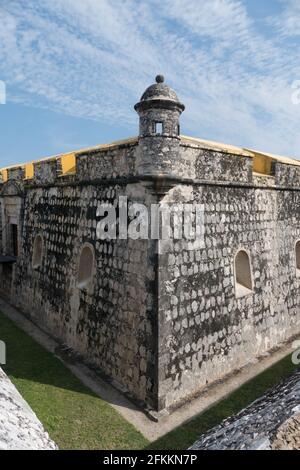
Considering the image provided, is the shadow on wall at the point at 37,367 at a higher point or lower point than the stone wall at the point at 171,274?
lower

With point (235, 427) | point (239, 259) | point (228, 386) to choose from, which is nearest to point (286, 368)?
point (228, 386)

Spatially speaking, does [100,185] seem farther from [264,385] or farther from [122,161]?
[264,385]

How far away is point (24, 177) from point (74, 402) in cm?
901

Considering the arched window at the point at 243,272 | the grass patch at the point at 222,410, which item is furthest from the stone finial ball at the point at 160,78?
the grass patch at the point at 222,410

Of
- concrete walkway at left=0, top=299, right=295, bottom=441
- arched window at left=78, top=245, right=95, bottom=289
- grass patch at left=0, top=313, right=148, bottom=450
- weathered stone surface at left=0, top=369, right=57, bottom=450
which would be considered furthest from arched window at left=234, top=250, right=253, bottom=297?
weathered stone surface at left=0, top=369, right=57, bottom=450

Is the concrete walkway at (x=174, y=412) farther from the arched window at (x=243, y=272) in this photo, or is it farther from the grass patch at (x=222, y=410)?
the arched window at (x=243, y=272)

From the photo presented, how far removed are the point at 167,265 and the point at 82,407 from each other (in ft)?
10.7

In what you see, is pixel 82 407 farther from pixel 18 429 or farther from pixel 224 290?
pixel 18 429

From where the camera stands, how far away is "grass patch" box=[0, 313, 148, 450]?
648 centimetres

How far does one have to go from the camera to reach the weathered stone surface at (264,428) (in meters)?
2.64

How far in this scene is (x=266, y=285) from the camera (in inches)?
411

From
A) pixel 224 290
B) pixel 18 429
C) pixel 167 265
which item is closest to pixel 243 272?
pixel 224 290

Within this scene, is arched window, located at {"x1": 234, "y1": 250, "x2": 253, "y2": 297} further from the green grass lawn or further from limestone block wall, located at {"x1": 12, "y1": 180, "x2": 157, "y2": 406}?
limestone block wall, located at {"x1": 12, "y1": 180, "x2": 157, "y2": 406}

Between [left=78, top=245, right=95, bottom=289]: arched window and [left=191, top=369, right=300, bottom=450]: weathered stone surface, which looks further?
[left=78, top=245, right=95, bottom=289]: arched window
